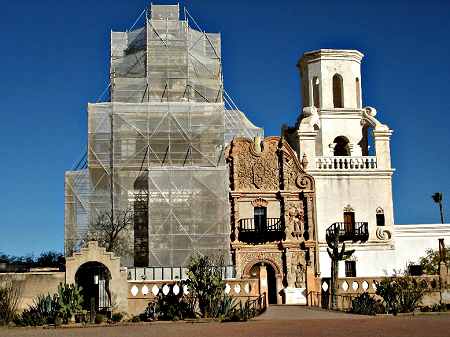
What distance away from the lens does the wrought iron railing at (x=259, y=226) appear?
43.6 meters

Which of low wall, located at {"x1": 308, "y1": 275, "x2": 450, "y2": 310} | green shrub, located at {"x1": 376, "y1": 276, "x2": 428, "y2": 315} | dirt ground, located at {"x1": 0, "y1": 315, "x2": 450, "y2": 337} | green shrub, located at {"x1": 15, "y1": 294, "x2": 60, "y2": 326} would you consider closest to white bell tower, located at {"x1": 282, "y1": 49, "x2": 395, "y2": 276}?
low wall, located at {"x1": 308, "y1": 275, "x2": 450, "y2": 310}

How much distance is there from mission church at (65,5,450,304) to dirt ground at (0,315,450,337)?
10.1 m

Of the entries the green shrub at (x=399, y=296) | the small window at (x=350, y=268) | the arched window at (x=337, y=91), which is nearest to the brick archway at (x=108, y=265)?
the green shrub at (x=399, y=296)

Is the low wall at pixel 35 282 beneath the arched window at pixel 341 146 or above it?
beneath

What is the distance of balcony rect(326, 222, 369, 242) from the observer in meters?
44.6

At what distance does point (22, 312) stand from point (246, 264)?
46.7ft

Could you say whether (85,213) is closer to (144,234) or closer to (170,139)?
(144,234)

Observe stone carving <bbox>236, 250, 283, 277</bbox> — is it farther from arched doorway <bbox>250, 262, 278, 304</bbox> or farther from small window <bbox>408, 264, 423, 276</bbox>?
small window <bbox>408, 264, 423, 276</bbox>

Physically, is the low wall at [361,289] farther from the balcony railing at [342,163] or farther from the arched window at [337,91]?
the arched window at [337,91]

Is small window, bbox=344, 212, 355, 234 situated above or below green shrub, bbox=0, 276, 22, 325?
above

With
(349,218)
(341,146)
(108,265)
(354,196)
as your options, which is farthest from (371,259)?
(108,265)

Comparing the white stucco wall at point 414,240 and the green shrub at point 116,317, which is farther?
the white stucco wall at point 414,240

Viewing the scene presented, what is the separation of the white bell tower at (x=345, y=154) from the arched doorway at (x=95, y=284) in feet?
44.1

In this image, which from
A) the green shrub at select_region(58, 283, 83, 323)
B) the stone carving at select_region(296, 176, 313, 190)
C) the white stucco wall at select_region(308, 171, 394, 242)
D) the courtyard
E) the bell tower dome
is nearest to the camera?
the courtyard
